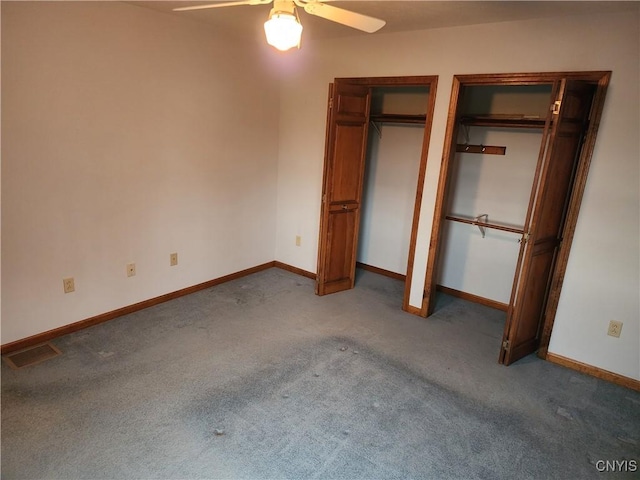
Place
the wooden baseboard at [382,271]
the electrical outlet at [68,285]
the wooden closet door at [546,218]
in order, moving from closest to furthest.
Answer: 1. the wooden closet door at [546,218]
2. the electrical outlet at [68,285]
3. the wooden baseboard at [382,271]

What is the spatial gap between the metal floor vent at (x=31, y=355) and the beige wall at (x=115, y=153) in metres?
0.13

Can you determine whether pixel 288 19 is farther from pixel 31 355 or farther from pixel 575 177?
pixel 31 355

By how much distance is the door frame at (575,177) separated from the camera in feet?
8.82

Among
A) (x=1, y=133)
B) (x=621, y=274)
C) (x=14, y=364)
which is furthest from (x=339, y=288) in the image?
(x=1, y=133)

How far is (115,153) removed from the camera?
120 inches

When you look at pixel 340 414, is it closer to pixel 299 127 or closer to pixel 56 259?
pixel 56 259

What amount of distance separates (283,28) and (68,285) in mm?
2436

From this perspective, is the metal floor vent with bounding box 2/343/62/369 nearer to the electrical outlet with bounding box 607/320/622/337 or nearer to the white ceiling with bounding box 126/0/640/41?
the white ceiling with bounding box 126/0/640/41

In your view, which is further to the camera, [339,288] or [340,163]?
[339,288]

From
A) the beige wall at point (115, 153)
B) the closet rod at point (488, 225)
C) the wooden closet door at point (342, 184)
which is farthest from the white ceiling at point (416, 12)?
the closet rod at point (488, 225)

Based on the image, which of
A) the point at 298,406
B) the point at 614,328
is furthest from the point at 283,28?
the point at 614,328

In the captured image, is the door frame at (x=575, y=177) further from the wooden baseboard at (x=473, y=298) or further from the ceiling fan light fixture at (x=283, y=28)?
the ceiling fan light fixture at (x=283, y=28)

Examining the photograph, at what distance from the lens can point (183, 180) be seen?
3.60m

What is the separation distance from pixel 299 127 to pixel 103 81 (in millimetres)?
1930
